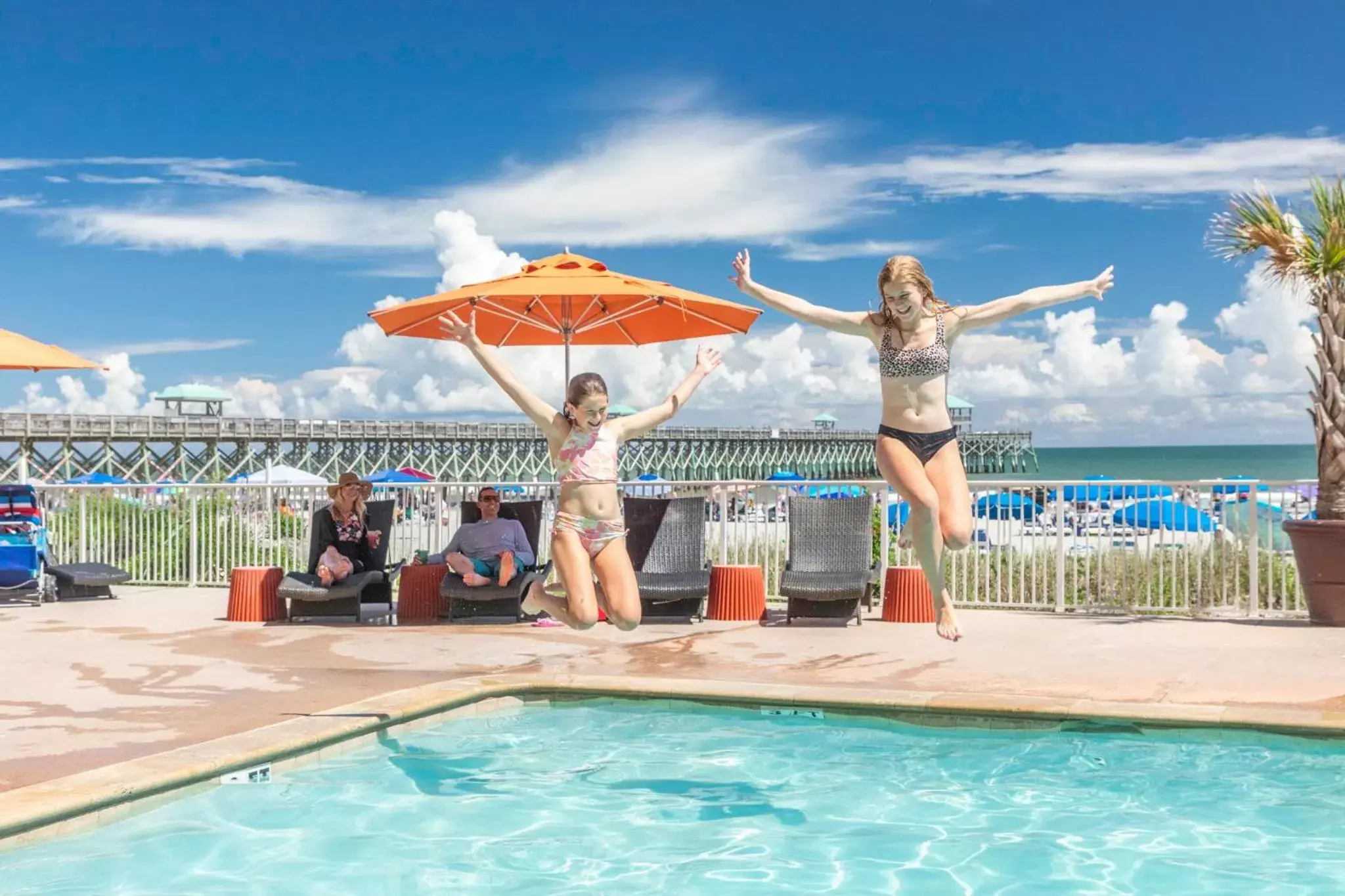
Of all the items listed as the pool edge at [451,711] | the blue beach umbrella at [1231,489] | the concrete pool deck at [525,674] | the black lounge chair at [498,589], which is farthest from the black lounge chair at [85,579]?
the blue beach umbrella at [1231,489]

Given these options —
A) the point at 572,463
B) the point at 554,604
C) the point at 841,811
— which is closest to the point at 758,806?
the point at 841,811

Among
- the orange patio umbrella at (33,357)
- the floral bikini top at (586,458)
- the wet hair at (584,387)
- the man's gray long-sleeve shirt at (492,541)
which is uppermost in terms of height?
the orange patio umbrella at (33,357)

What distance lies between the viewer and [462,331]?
6.14 metres

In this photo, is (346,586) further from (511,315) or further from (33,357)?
(33,357)

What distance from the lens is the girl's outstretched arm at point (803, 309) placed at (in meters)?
5.79

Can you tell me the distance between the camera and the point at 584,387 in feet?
19.3

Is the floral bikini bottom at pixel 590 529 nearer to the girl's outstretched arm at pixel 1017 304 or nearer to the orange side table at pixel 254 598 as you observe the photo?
the girl's outstretched arm at pixel 1017 304

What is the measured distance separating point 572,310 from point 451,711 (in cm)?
437

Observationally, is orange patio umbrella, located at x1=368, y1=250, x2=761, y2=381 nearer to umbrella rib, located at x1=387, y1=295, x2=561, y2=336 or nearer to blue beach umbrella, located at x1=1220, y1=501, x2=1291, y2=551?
umbrella rib, located at x1=387, y1=295, x2=561, y2=336

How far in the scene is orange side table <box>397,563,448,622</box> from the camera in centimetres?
1100

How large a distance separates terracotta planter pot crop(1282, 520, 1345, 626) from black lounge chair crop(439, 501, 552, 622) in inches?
231

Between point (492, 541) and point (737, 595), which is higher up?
point (492, 541)

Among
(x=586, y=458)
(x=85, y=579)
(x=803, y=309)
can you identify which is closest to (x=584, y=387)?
(x=586, y=458)

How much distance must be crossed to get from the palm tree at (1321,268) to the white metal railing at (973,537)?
585 millimetres
